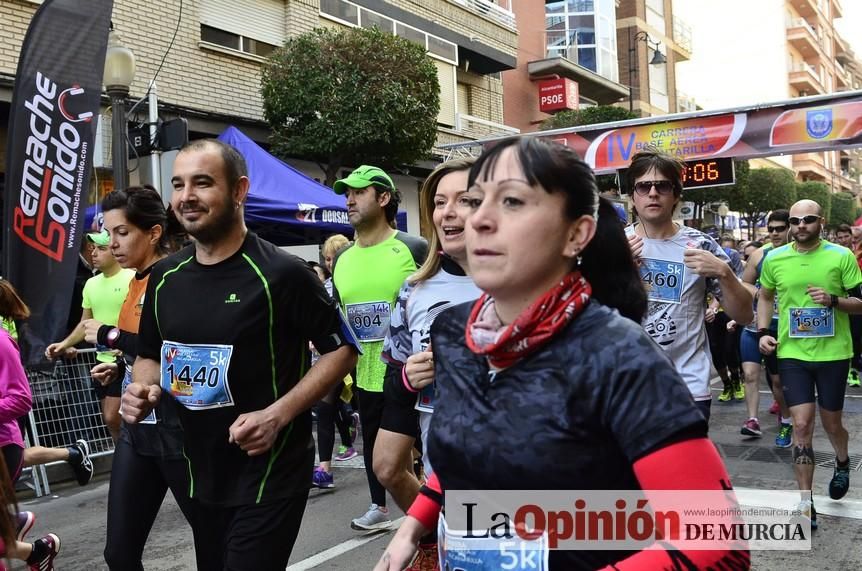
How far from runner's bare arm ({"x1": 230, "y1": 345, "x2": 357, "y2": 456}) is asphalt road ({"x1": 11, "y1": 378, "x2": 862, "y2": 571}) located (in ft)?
6.94

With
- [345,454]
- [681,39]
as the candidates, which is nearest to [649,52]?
[681,39]

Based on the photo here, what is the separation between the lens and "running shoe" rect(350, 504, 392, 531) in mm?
5387

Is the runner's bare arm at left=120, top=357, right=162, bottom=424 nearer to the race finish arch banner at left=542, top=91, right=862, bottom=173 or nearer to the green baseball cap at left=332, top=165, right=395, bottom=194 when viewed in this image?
the green baseball cap at left=332, top=165, right=395, bottom=194

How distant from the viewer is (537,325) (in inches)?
59.4

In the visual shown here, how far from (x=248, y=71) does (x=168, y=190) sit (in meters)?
6.51

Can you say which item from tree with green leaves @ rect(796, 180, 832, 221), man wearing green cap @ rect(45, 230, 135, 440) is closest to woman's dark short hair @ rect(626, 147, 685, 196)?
man wearing green cap @ rect(45, 230, 135, 440)

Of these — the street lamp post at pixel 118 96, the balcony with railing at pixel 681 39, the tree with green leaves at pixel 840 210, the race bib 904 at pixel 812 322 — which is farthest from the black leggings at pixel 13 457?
the tree with green leaves at pixel 840 210

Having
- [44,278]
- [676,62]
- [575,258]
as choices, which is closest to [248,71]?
[44,278]

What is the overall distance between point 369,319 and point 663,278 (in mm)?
1827

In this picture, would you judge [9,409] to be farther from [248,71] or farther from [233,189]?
[248,71]

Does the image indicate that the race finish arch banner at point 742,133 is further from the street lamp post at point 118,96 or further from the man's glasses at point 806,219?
the street lamp post at point 118,96

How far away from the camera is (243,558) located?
270cm

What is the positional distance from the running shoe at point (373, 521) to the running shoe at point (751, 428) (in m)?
4.09

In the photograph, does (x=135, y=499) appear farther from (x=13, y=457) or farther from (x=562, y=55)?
(x=562, y=55)
